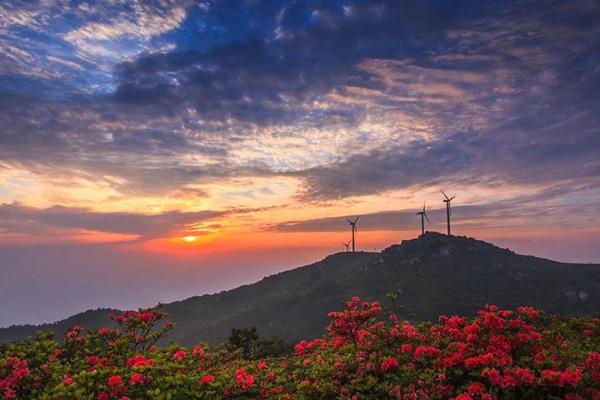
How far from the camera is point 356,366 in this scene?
10.3 meters

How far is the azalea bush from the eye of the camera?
820cm

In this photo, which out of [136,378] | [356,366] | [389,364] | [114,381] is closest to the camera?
[114,381]

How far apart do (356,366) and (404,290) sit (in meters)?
106

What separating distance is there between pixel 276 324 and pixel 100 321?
233ft

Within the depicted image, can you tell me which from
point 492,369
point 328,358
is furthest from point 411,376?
point 328,358

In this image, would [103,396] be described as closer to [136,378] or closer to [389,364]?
[136,378]

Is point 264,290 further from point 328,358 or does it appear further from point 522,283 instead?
point 328,358

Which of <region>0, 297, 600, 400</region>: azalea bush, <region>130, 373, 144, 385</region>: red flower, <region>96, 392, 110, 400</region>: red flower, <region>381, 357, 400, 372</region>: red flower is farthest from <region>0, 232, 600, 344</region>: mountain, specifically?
<region>96, 392, 110, 400</region>: red flower

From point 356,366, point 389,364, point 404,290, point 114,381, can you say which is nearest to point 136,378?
point 114,381

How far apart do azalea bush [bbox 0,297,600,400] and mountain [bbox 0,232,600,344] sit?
80523 mm

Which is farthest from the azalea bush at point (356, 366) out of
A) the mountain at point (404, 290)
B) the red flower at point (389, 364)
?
the mountain at point (404, 290)

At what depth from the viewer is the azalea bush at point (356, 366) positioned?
8.20m

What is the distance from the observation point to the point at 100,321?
463ft

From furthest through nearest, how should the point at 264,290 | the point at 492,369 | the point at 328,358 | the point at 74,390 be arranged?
the point at 264,290 → the point at 328,358 → the point at 492,369 → the point at 74,390
